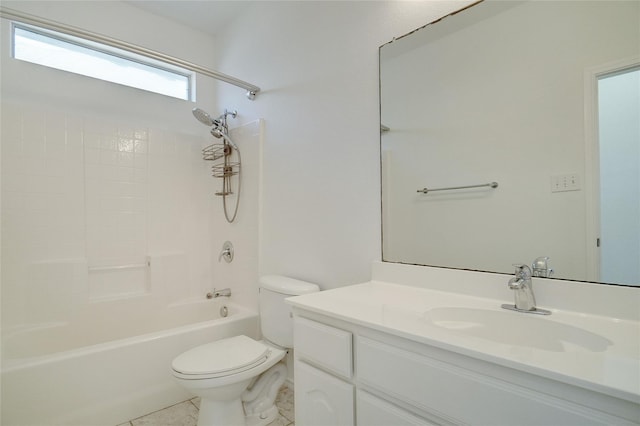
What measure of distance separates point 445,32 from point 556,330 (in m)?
1.17

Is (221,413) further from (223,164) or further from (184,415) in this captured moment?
(223,164)

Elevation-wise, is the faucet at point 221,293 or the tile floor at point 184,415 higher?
the faucet at point 221,293

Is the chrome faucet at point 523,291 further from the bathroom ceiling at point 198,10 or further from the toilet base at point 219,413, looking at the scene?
the bathroom ceiling at point 198,10

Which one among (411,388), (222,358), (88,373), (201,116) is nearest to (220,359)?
(222,358)

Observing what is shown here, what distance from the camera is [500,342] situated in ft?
3.16

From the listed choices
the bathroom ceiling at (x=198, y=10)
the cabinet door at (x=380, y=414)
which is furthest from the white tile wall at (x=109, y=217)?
the cabinet door at (x=380, y=414)

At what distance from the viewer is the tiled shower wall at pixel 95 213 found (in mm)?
1992

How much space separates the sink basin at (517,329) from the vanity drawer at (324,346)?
285 millimetres

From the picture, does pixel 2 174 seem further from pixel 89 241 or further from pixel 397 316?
pixel 397 316

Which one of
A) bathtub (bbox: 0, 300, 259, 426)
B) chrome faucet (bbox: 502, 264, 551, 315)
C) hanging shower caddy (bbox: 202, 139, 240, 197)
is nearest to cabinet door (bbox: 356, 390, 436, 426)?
chrome faucet (bbox: 502, 264, 551, 315)

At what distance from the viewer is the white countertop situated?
0.58 meters

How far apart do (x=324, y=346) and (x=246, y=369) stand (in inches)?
25.4

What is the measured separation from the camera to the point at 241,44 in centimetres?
251

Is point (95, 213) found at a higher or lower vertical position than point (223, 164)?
lower
